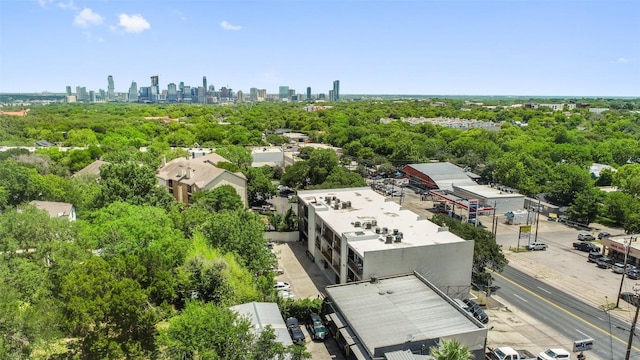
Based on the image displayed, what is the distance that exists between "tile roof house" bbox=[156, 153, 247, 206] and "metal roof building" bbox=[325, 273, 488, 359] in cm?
2946

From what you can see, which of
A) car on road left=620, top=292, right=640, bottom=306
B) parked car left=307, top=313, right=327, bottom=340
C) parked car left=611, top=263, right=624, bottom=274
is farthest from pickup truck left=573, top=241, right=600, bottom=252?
parked car left=307, top=313, right=327, bottom=340

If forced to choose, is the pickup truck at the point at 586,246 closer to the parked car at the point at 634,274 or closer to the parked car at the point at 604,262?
the parked car at the point at 604,262

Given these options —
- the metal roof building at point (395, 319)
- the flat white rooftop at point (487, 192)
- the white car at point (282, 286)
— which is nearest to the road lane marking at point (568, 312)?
the metal roof building at point (395, 319)

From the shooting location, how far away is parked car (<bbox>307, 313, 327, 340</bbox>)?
1148 inches

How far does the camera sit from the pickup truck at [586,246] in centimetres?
4750

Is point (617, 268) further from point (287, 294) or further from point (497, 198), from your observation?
point (287, 294)

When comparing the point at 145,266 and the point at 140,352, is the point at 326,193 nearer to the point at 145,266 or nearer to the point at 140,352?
the point at 145,266

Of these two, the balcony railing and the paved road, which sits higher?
the balcony railing

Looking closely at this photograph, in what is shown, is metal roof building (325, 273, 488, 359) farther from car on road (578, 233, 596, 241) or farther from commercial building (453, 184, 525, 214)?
commercial building (453, 184, 525, 214)

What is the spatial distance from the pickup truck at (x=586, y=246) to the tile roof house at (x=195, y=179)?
41265mm

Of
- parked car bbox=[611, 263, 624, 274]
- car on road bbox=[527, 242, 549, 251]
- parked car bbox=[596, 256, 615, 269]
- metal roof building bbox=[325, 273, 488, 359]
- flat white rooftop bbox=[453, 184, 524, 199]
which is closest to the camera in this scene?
metal roof building bbox=[325, 273, 488, 359]

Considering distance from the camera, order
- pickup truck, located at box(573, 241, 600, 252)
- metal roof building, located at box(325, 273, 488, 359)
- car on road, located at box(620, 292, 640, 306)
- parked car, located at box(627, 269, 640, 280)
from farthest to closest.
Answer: pickup truck, located at box(573, 241, 600, 252)
parked car, located at box(627, 269, 640, 280)
car on road, located at box(620, 292, 640, 306)
metal roof building, located at box(325, 273, 488, 359)

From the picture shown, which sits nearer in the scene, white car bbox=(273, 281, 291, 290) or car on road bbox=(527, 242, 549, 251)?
white car bbox=(273, 281, 291, 290)

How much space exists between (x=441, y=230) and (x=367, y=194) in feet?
46.1
